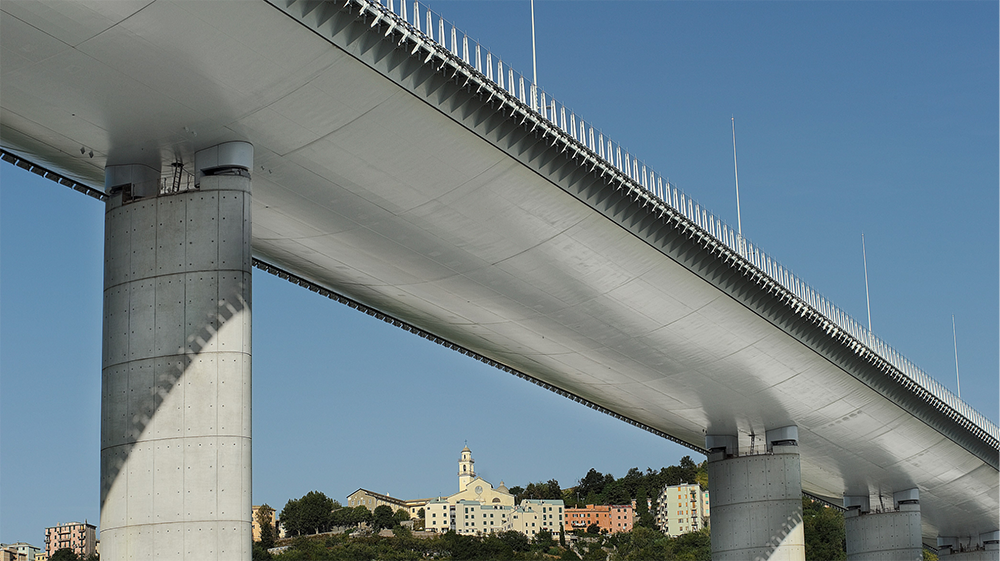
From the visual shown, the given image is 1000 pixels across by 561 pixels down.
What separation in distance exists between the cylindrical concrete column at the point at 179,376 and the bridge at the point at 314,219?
0.05 meters

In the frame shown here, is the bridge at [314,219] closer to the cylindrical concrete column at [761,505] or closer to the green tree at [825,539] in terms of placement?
the cylindrical concrete column at [761,505]

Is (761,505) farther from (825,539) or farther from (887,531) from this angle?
(825,539)

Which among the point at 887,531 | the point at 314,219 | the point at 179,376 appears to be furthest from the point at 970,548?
the point at 179,376

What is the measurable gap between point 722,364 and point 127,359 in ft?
87.2

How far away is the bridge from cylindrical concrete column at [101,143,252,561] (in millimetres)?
47

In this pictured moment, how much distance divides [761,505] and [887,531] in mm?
20124

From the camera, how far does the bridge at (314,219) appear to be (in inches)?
891

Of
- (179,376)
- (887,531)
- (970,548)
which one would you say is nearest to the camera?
(179,376)

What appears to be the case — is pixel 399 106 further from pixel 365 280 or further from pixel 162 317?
pixel 365 280

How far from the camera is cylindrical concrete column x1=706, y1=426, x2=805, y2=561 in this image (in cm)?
5122

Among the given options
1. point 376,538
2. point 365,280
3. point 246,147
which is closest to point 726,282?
point 365,280

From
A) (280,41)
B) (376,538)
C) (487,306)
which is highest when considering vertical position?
(280,41)

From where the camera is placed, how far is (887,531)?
6812 centimetres

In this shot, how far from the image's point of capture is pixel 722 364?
147ft
